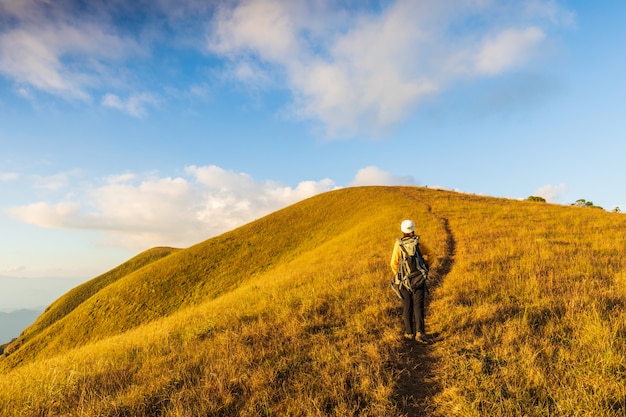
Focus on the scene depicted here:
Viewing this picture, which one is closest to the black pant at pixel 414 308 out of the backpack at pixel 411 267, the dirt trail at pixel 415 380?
the backpack at pixel 411 267

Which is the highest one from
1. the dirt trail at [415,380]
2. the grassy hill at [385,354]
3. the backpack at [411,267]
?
the backpack at [411,267]

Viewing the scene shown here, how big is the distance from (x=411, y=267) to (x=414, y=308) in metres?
1.02

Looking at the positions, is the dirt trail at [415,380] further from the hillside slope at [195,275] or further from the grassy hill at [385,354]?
the hillside slope at [195,275]

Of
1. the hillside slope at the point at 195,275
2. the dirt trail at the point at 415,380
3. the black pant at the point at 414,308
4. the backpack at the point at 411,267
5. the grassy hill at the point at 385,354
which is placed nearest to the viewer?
the grassy hill at the point at 385,354

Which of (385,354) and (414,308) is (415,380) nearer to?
(385,354)

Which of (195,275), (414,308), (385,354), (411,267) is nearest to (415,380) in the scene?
(385,354)

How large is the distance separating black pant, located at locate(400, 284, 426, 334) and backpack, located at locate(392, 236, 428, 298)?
0.16 m

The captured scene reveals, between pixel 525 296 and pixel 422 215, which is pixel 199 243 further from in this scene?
pixel 525 296

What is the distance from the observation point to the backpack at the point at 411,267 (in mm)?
7883

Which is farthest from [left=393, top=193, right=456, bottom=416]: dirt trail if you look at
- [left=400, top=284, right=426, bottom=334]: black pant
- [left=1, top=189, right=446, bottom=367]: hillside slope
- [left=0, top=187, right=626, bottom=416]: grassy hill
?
[left=1, top=189, right=446, bottom=367]: hillside slope

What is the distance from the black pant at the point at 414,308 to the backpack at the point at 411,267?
0.51ft

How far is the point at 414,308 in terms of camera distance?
7.96 meters

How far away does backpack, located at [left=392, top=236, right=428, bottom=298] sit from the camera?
25.9 feet

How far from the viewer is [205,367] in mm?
6410
